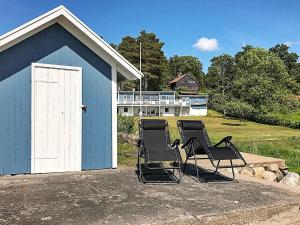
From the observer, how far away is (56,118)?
763 centimetres

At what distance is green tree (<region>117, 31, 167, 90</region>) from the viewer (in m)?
65.8

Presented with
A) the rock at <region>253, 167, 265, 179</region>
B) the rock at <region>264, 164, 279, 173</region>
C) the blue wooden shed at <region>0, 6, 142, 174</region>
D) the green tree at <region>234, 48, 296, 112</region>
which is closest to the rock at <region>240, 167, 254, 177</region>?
the rock at <region>253, 167, 265, 179</region>

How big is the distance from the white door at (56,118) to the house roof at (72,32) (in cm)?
67

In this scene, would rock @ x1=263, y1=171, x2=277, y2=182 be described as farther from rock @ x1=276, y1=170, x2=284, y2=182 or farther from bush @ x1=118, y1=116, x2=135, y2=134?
bush @ x1=118, y1=116, x2=135, y2=134

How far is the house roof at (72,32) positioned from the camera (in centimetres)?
703

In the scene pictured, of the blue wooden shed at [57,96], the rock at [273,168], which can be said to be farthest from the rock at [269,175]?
the blue wooden shed at [57,96]

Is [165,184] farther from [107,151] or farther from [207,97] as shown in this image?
[207,97]

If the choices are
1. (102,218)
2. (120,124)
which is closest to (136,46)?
(120,124)

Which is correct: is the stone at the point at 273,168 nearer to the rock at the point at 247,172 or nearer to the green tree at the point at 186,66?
the rock at the point at 247,172

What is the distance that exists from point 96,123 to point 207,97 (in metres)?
59.8

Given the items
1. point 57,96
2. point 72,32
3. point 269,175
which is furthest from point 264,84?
point 57,96

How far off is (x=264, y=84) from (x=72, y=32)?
43711 millimetres

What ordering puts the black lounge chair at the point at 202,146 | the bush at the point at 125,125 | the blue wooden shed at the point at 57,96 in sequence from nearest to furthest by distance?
the black lounge chair at the point at 202,146 → the blue wooden shed at the point at 57,96 → the bush at the point at 125,125

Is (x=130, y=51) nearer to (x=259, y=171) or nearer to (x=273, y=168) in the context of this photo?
(x=273, y=168)
